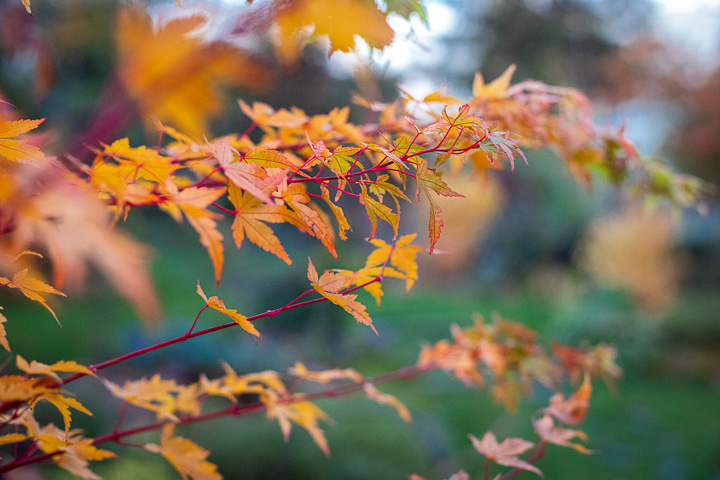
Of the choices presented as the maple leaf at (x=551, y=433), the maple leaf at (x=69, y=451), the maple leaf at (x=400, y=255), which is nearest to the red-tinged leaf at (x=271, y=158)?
the maple leaf at (x=400, y=255)

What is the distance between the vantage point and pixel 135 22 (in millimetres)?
402

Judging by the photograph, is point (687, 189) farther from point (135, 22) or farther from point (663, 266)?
point (663, 266)

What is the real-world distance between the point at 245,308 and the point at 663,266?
4391 millimetres

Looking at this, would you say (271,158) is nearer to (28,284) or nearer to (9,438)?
(28,284)

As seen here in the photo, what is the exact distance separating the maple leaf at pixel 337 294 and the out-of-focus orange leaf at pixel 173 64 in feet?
0.62

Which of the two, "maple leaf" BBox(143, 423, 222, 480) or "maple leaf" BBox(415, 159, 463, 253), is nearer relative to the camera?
"maple leaf" BBox(415, 159, 463, 253)

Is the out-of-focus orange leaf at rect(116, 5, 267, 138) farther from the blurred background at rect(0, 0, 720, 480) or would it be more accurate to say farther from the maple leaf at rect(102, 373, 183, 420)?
the maple leaf at rect(102, 373, 183, 420)

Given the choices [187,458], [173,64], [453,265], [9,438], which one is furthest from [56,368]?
[453,265]

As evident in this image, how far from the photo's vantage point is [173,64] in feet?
1.21

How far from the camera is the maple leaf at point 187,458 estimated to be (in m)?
0.55

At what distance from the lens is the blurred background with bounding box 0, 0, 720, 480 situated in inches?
50.7

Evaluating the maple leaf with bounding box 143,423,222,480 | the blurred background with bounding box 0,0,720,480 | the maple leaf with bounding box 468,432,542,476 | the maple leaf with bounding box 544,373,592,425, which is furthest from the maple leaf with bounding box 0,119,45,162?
the maple leaf with bounding box 544,373,592,425

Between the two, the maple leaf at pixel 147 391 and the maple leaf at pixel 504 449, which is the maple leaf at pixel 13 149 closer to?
the maple leaf at pixel 147 391

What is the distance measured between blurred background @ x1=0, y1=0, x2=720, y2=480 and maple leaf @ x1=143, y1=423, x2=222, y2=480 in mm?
163
